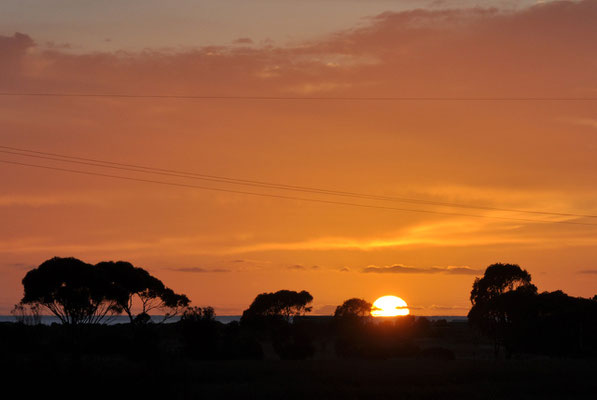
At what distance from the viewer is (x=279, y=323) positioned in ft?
367

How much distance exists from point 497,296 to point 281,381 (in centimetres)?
5524

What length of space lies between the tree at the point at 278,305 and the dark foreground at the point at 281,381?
52.5 metres

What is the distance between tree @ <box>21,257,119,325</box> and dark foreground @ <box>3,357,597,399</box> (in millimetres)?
30237

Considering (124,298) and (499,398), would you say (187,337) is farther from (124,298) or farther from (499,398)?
(499,398)

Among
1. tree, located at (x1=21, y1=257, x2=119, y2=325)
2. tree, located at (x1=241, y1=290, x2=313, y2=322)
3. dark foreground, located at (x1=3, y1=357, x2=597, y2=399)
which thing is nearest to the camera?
dark foreground, located at (x1=3, y1=357, x2=597, y2=399)

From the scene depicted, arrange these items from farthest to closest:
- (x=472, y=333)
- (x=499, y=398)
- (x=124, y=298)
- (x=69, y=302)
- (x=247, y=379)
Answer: (x=472, y=333) < (x=124, y=298) < (x=69, y=302) < (x=247, y=379) < (x=499, y=398)

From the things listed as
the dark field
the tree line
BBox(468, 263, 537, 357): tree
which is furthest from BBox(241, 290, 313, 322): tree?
the dark field

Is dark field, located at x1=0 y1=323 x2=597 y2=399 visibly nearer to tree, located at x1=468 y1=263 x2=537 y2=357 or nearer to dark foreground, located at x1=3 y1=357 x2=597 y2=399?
dark foreground, located at x1=3 y1=357 x2=597 y2=399

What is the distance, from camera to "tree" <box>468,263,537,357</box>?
100 m

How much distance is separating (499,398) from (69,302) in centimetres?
5826

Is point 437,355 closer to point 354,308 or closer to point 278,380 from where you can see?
point 278,380

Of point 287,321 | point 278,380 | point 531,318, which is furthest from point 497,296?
point 278,380

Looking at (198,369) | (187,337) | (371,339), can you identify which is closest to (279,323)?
(371,339)

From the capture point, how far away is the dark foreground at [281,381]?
144 feet
